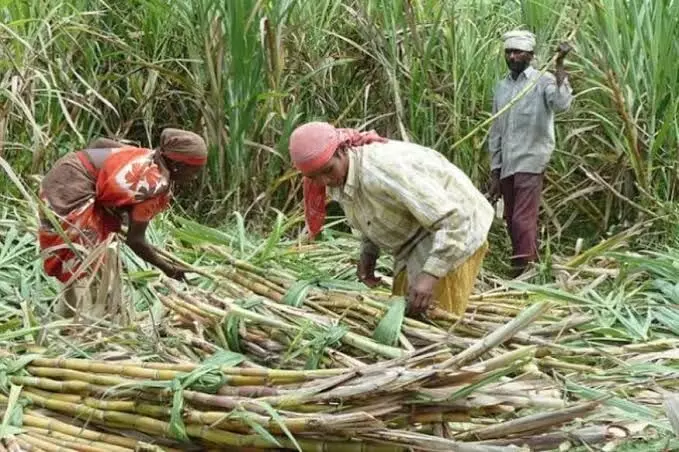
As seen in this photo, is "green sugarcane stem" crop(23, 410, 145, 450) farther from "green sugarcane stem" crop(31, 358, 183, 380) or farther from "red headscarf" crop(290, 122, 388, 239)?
"red headscarf" crop(290, 122, 388, 239)

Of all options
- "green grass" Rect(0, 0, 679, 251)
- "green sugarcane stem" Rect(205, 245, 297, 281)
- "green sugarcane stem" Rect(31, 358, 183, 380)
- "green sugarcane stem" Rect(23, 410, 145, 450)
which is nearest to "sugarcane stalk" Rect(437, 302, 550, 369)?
"green sugarcane stem" Rect(31, 358, 183, 380)

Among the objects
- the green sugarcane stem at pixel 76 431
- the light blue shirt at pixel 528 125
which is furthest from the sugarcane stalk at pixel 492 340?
the light blue shirt at pixel 528 125

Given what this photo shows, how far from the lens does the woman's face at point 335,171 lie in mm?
3090

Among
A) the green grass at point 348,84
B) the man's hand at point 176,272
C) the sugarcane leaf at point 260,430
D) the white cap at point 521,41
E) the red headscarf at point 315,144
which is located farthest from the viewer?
the white cap at point 521,41

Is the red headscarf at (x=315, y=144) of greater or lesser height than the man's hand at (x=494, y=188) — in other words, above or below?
above

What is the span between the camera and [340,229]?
5645 millimetres

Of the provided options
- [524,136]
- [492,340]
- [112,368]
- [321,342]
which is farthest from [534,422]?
[524,136]

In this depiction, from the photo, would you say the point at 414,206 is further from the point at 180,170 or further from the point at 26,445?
the point at 26,445

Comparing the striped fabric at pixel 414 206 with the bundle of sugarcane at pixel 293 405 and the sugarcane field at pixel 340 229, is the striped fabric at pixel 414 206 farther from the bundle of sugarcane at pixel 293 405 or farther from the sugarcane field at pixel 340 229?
the bundle of sugarcane at pixel 293 405

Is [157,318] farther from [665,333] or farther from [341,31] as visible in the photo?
[341,31]

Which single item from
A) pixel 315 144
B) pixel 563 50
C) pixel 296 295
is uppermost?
pixel 315 144

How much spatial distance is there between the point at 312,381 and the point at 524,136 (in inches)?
128

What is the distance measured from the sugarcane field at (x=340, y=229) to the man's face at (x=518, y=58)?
0.01 m

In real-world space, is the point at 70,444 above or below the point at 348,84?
above
